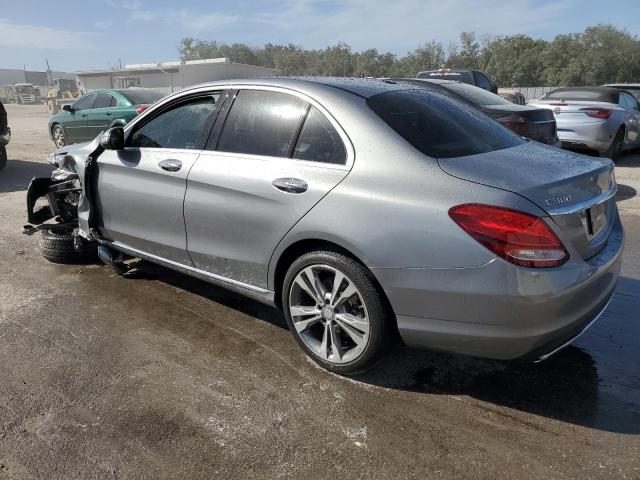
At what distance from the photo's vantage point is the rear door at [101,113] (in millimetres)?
11867

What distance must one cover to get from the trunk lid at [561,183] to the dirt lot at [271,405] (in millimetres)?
874

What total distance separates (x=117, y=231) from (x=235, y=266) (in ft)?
4.69

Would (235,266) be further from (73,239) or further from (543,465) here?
(73,239)

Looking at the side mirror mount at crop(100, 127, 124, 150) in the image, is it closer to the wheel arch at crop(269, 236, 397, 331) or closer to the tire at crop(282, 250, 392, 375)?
the wheel arch at crop(269, 236, 397, 331)

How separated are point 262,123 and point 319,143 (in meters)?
0.51

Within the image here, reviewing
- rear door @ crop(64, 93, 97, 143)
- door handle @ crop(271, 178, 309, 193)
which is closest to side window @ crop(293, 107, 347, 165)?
door handle @ crop(271, 178, 309, 193)

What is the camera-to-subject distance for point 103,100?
1220 cm

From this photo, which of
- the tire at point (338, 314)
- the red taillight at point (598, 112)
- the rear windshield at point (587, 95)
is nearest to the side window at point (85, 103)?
the rear windshield at point (587, 95)

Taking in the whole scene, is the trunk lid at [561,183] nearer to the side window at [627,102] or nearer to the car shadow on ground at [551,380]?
the car shadow on ground at [551,380]

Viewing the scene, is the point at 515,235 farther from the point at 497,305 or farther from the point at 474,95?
the point at 474,95

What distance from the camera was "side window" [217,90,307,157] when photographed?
3.17 metres

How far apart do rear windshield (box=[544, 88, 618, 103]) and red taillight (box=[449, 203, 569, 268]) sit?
930cm

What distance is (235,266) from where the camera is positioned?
340 centimetres

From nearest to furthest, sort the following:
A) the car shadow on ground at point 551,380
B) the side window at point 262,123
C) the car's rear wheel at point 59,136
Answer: the car shadow on ground at point 551,380
the side window at point 262,123
the car's rear wheel at point 59,136
